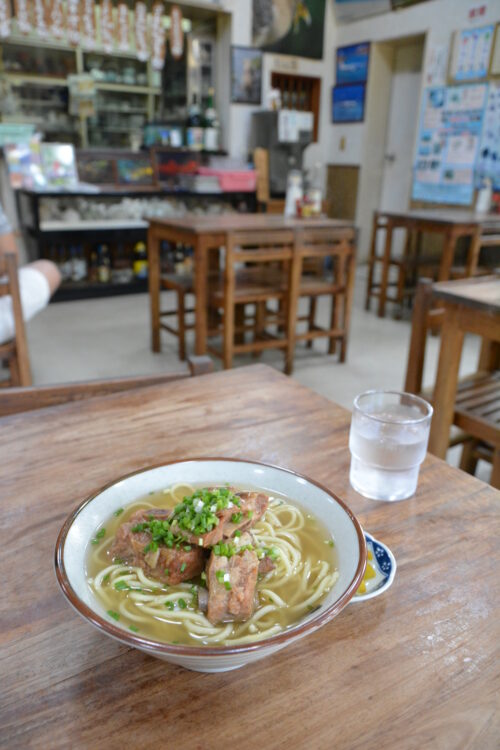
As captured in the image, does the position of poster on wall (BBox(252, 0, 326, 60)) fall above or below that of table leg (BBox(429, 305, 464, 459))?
above

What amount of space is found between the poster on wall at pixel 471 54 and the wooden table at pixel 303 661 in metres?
5.52

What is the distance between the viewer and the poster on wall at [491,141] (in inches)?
203

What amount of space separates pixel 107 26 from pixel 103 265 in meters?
2.19

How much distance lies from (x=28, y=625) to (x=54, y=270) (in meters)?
2.76

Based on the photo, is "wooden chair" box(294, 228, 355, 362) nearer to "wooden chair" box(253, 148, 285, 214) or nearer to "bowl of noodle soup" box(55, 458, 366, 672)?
"wooden chair" box(253, 148, 285, 214)

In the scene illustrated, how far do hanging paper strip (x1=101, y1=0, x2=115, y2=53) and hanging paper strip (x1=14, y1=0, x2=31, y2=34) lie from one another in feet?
2.16

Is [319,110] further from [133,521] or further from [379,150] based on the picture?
[133,521]

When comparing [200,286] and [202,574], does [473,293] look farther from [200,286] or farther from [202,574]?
[200,286]

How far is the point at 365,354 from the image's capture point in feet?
12.5

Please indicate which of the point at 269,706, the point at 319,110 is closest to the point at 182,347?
the point at 269,706

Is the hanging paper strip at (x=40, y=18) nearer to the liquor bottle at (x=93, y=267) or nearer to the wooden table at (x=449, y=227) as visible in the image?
the liquor bottle at (x=93, y=267)

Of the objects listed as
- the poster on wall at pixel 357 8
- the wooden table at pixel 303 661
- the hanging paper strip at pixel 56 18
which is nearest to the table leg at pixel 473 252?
the poster on wall at pixel 357 8

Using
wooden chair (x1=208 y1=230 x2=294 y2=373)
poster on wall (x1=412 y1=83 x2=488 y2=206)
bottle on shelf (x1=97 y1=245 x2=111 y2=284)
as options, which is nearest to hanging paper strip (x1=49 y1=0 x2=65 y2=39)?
bottle on shelf (x1=97 y1=245 x2=111 y2=284)

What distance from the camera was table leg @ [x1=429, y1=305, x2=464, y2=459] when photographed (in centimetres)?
177
